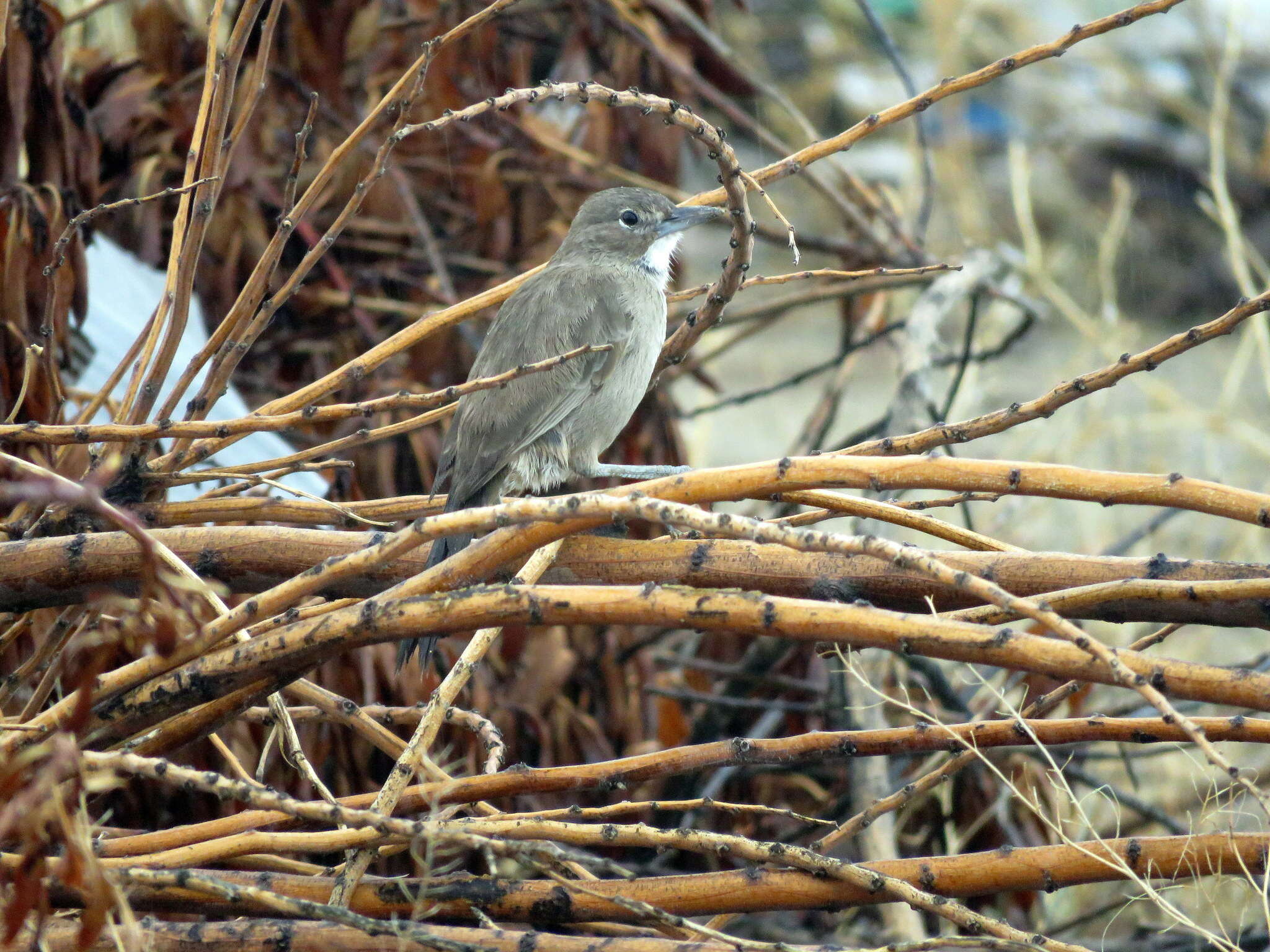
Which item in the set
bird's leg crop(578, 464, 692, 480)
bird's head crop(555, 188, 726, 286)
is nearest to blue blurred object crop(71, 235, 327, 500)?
bird's leg crop(578, 464, 692, 480)

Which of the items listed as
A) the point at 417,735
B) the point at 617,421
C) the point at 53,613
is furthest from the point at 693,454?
the point at 417,735

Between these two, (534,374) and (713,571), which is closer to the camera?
(713,571)

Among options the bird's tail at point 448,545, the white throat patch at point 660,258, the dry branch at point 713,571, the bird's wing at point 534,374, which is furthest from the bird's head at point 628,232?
the dry branch at point 713,571

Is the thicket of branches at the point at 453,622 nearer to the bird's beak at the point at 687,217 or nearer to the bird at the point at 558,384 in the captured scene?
the bird at the point at 558,384

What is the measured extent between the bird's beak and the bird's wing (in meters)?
0.24

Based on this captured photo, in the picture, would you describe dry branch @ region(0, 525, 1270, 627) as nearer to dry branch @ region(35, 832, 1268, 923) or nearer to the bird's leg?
dry branch @ region(35, 832, 1268, 923)

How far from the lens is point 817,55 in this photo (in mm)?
14039

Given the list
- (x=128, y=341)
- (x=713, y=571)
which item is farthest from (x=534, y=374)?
(x=128, y=341)

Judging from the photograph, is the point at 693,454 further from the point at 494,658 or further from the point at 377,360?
the point at 377,360

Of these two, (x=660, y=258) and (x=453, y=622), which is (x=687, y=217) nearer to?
(x=660, y=258)

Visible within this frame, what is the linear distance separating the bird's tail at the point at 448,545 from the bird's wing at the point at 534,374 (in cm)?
4

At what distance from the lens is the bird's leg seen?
2957 millimetres

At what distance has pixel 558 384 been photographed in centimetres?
344

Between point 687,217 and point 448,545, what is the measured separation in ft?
4.36
